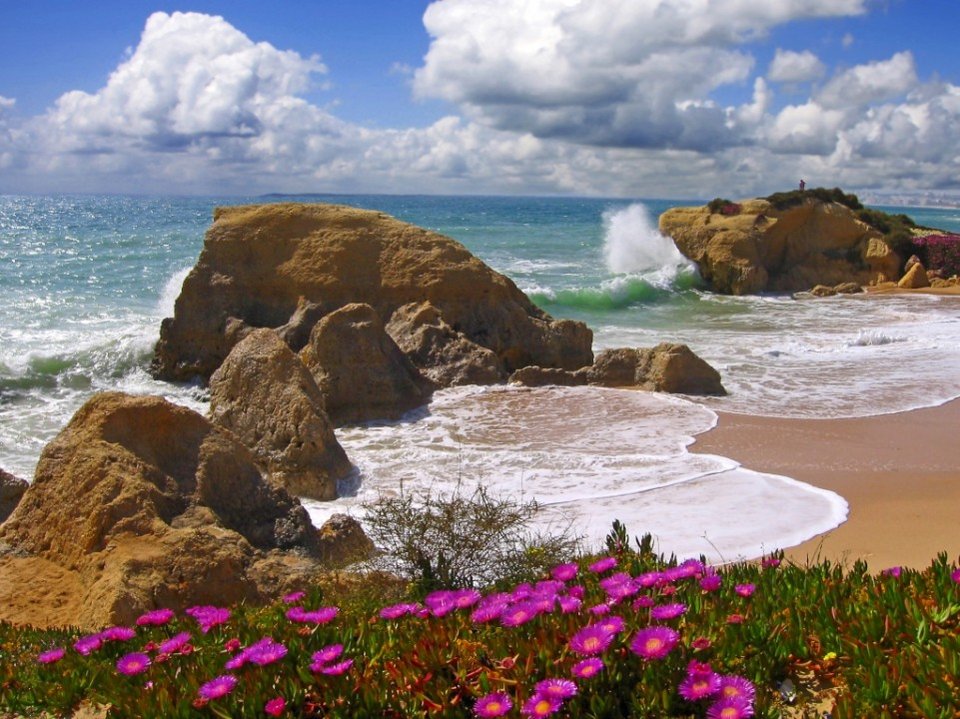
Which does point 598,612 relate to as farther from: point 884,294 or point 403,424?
point 884,294

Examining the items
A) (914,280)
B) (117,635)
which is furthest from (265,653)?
(914,280)

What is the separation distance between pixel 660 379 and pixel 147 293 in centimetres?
1952

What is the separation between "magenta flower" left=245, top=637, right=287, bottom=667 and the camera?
9.52 feet

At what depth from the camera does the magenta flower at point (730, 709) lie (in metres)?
2.55

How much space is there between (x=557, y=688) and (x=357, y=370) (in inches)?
A: 420

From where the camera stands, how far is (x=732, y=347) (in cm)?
2042

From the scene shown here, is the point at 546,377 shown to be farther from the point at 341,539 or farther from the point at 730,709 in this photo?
the point at 730,709

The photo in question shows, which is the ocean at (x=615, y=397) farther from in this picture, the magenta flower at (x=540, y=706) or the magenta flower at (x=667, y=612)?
the magenta flower at (x=540, y=706)

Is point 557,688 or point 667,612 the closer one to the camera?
point 557,688

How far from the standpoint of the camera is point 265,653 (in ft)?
9.69

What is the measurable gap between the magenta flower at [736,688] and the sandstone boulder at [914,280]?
32.6 m

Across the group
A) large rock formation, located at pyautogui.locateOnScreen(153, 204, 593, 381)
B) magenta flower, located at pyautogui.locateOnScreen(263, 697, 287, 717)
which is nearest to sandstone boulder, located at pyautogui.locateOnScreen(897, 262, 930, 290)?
large rock formation, located at pyautogui.locateOnScreen(153, 204, 593, 381)

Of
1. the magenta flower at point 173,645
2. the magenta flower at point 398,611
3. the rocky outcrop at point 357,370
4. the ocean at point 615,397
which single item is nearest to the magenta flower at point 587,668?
the magenta flower at point 398,611

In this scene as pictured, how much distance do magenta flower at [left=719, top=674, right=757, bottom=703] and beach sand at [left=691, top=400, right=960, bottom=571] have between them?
4.39 meters
